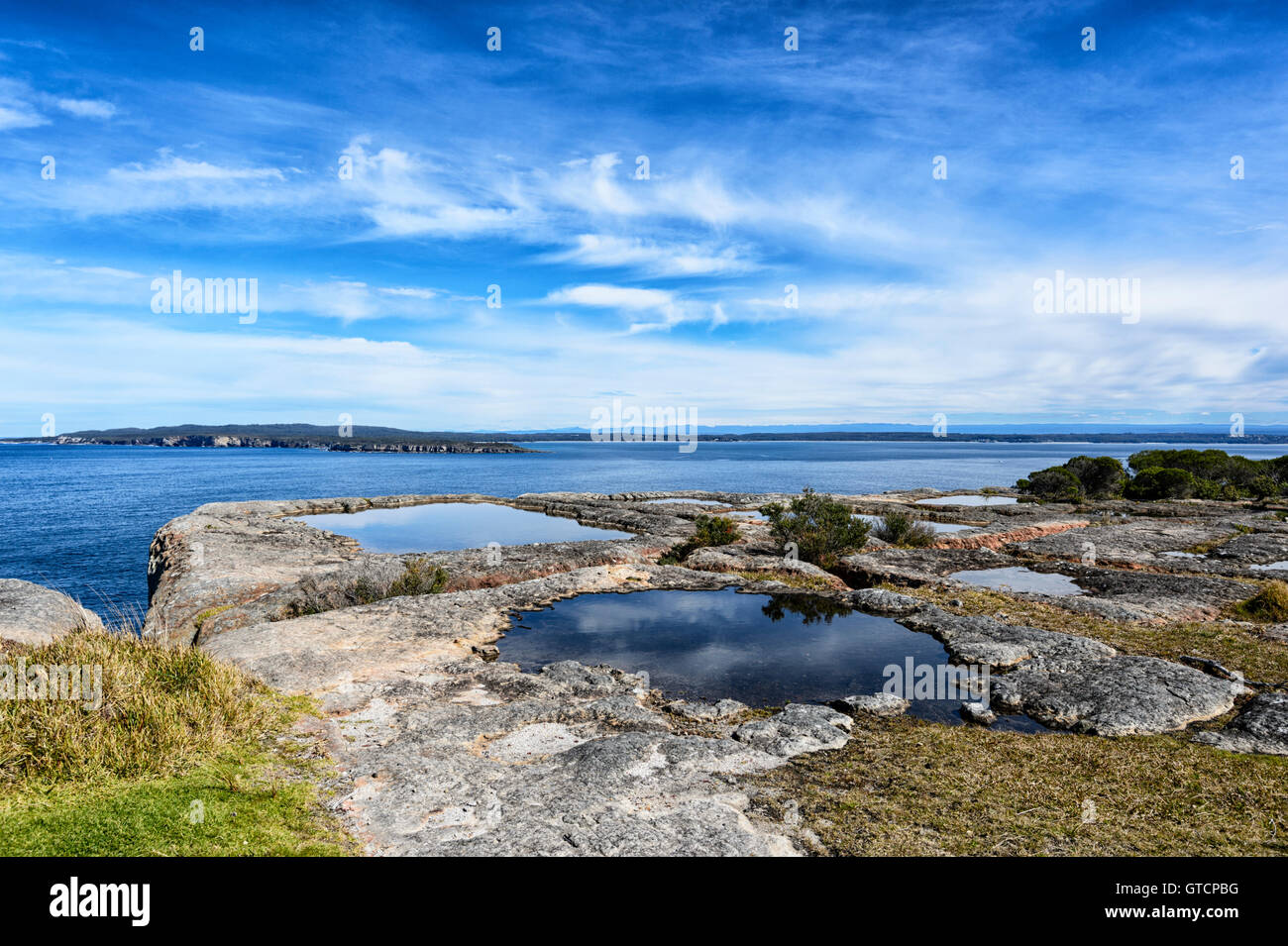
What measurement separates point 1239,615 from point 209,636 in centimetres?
3070

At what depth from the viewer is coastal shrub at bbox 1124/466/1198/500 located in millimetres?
57000

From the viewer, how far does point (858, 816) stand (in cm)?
805

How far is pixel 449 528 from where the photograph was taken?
44031 mm

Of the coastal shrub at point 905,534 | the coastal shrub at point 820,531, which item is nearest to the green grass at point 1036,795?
the coastal shrub at point 820,531

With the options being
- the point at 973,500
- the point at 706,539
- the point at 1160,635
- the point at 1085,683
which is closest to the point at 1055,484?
the point at 973,500

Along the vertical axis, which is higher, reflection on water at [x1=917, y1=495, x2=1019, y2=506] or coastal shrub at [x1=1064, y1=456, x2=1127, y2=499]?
coastal shrub at [x1=1064, y1=456, x2=1127, y2=499]

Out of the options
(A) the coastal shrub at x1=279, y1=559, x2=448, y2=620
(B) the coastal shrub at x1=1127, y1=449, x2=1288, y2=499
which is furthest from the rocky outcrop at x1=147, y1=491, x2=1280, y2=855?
(B) the coastal shrub at x1=1127, y1=449, x2=1288, y2=499

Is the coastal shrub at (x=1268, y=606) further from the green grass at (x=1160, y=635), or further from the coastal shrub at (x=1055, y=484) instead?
the coastal shrub at (x=1055, y=484)

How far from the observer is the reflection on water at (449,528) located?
1480 inches

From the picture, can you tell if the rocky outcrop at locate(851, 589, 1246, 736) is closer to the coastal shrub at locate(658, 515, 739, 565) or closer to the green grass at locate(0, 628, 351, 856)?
the green grass at locate(0, 628, 351, 856)

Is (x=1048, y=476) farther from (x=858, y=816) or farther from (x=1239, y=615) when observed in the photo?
(x=858, y=816)

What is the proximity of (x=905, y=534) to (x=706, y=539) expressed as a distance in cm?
1191

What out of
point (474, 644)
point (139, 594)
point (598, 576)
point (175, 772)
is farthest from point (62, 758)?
point (139, 594)

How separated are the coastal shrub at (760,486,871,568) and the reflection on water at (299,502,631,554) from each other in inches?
426
